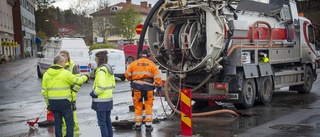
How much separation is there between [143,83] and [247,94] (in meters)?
3.90

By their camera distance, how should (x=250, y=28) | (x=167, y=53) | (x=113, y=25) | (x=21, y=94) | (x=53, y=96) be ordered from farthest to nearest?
(x=113, y=25)
(x=21, y=94)
(x=250, y=28)
(x=167, y=53)
(x=53, y=96)

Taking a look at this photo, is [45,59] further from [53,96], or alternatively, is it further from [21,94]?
[53,96]

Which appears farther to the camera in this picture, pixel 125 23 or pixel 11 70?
pixel 125 23

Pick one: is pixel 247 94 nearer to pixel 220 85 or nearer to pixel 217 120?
pixel 220 85

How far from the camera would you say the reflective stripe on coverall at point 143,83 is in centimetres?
1028

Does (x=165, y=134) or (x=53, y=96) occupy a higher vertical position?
(x=53, y=96)

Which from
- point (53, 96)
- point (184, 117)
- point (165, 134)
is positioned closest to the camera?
point (53, 96)

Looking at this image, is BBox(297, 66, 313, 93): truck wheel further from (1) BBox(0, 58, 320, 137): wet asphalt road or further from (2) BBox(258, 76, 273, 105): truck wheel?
(2) BBox(258, 76, 273, 105): truck wheel

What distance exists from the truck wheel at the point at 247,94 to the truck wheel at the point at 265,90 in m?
0.50

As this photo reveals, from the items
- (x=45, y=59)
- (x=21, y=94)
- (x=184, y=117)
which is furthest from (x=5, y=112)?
(x=45, y=59)

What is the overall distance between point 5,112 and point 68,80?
6806 millimetres

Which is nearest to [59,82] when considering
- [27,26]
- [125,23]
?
[125,23]

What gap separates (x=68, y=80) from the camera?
8164mm

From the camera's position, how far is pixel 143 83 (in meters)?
10.3
